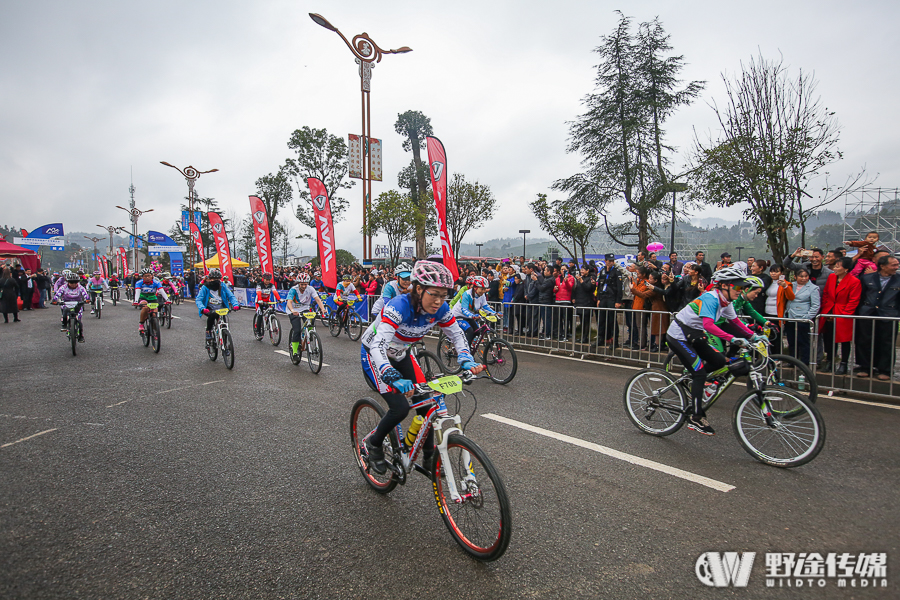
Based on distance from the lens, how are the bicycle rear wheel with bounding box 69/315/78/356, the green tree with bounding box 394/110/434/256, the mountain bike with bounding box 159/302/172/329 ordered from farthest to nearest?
the green tree with bounding box 394/110/434/256 < the mountain bike with bounding box 159/302/172/329 < the bicycle rear wheel with bounding box 69/315/78/356

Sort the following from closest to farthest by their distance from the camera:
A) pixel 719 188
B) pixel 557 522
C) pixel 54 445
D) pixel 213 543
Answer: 1. pixel 213 543
2. pixel 557 522
3. pixel 54 445
4. pixel 719 188

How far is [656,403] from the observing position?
541 cm

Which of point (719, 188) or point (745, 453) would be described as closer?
point (745, 453)

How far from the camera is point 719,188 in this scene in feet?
41.8

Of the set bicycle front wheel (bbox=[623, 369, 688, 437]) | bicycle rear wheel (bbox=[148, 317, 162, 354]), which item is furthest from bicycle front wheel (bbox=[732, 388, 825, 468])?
bicycle rear wheel (bbox=[148, 317, 162, 354])

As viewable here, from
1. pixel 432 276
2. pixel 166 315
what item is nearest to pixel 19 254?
pixel 166 315

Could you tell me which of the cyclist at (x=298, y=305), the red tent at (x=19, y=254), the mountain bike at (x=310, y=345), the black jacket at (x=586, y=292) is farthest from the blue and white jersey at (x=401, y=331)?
Result: the red tent at (x=19, y=254)

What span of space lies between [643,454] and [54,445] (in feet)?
19.9

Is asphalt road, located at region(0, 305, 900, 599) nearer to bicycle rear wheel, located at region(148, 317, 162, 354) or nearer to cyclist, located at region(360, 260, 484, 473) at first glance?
cyclist, located at region(360, 260, 484, 473)

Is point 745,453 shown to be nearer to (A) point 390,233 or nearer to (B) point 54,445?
(B) point 54,445

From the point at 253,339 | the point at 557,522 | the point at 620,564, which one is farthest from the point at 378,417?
the point at 253,339

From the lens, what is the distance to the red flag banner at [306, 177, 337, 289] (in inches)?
705

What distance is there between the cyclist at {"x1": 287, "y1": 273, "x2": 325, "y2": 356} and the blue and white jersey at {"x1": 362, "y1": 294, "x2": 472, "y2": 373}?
6.33 meters

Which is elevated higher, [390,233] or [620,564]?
[390,233]
